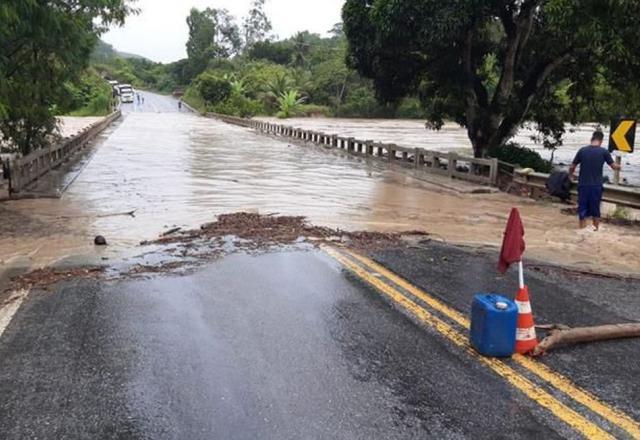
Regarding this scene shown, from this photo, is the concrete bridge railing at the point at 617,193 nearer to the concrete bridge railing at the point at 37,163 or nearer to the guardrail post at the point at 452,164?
the guardrail post at the point at 452,164

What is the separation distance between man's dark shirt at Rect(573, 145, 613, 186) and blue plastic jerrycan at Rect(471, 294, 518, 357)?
712 cm

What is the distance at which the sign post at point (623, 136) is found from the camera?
14.3 m

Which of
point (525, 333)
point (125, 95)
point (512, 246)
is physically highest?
point (512, 246)

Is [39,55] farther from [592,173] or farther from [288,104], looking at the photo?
[288,104]

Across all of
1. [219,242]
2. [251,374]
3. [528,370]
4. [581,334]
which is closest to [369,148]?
[219,242]

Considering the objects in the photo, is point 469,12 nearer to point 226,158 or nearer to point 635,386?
point 226,158

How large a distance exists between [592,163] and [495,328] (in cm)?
736

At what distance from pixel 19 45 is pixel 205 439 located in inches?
502

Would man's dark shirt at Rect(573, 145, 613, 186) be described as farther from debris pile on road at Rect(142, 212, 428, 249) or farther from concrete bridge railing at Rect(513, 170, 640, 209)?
debris pile on road at Rect(142, 212, 428, 249)

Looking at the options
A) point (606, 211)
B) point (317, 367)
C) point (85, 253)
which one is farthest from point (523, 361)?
point (606, 211)

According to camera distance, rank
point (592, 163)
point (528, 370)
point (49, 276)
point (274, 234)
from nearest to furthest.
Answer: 1. point (528, 370)
2. point (49, 276)
3. point (274, 234)
4. point (592, 163)

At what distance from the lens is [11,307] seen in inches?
259

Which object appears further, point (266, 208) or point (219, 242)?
point (266, 208)

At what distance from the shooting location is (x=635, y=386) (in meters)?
4.66
